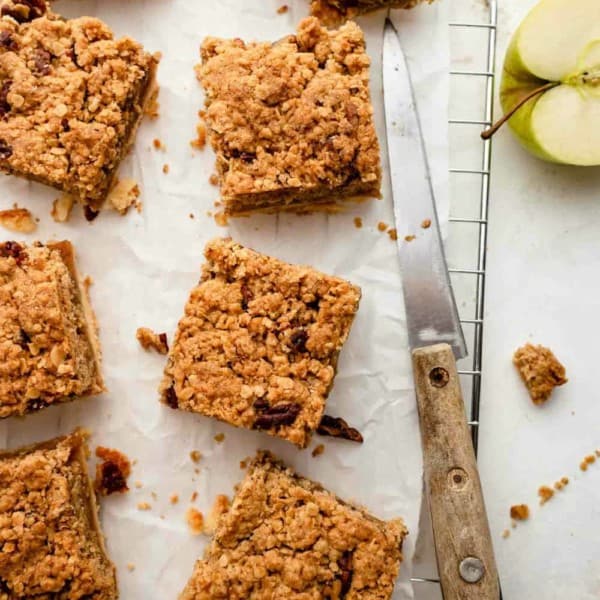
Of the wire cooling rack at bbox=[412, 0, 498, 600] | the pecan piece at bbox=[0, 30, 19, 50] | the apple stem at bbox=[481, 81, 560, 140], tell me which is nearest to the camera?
the apple stem at bbox=[481, 81, 560, 140]

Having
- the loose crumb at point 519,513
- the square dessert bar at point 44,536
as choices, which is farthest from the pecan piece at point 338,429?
the square dessert bar at point 44,536

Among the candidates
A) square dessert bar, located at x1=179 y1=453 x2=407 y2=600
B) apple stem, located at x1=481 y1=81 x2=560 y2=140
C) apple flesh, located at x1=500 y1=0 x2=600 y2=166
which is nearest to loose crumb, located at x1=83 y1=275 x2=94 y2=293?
square dessert bar, located at x1=179 y1=453 x2=407 y2=600

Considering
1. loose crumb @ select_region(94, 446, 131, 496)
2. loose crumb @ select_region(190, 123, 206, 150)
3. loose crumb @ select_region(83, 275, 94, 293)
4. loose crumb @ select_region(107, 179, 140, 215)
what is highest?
loose crumb @ select_region(190, 123, 206, 150)

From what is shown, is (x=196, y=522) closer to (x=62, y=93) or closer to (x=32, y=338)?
(x=32, y=338)

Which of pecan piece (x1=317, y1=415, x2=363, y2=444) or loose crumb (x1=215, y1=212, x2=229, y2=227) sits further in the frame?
loose crumb (x1=215, y1=212, x2=229, y2=227)

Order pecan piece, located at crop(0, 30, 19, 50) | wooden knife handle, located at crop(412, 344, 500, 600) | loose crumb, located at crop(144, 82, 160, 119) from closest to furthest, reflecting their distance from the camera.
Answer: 1. wooden knife handle, located at crop(412, 344, 500, 600)
2. pecan piece, located at crop(0, 30, 19, 50)
3. loose crumb, located at crop(144, 82, 160, 119)

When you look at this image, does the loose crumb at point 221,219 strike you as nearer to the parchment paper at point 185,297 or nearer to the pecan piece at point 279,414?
the parchment paper at point 185,297

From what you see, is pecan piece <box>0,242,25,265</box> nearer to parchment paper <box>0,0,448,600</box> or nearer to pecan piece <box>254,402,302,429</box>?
parchment paper <box>0,0,448,600</box>

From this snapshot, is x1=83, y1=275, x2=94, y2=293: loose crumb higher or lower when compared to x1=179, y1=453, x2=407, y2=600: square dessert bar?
higher
